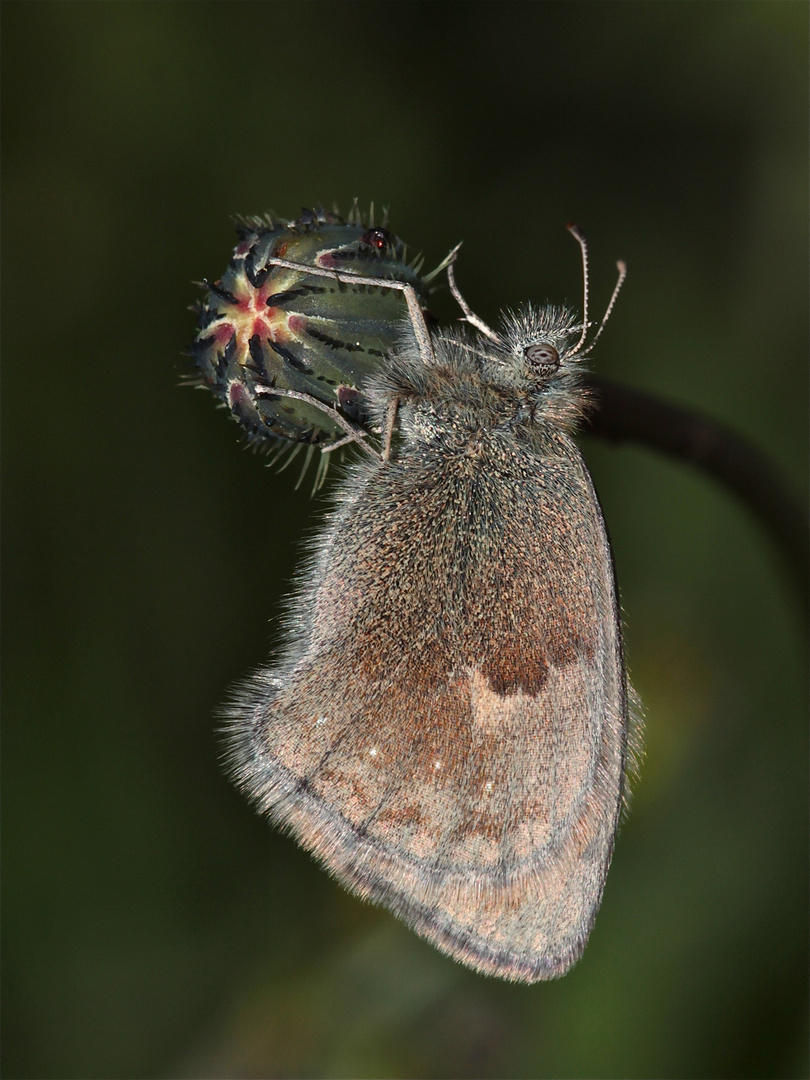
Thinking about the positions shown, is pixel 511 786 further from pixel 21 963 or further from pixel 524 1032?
pixel 21 963

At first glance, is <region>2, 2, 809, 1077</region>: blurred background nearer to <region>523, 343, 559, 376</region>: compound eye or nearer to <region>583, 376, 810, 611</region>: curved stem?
<region>583, 376, 810, 611</region>: curved stem

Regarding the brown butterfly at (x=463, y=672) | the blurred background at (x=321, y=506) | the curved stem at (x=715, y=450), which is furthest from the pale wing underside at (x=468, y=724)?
the blurred background at (x=321, y=506)

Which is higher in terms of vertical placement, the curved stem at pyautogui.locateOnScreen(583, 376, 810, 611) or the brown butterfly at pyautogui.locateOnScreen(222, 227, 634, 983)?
the curved stem at pyautogui.locateOnScreen(583, 376, 810, 611)

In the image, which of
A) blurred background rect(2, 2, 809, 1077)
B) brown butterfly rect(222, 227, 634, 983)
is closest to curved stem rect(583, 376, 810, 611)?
brown butterfly rect(222, 227, 634, 983)

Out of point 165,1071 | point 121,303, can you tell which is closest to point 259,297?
point 121,303

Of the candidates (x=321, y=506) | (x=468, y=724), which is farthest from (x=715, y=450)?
(x=321, y=506)

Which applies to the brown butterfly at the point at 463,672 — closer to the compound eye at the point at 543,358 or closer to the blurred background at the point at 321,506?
the compound eye at the point at 543,358
